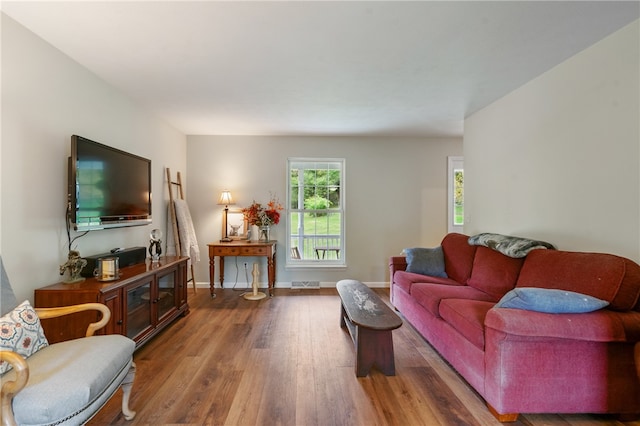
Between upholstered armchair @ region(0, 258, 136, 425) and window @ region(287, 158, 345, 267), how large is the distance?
10.8ft

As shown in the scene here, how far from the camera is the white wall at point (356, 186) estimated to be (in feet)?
15.8

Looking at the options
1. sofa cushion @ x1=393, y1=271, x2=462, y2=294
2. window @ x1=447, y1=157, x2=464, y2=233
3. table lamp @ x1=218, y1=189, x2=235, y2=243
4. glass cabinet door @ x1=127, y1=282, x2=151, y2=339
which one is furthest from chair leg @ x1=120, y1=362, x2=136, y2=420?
window @ x1=447, y1=157, x2=464, y2=233

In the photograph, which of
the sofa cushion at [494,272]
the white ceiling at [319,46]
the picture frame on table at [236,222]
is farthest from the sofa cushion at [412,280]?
the picture frame on table at [236,222]

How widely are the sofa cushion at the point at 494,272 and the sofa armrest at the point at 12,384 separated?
3091 mm

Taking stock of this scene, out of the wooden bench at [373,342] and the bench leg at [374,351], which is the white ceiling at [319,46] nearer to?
the wooden bench at [373,342]

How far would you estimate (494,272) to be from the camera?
9.16ft

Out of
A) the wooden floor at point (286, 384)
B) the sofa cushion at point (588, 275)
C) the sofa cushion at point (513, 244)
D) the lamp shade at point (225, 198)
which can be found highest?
the lamp shade at point (225, 198)

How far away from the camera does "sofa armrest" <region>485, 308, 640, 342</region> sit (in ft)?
5.45

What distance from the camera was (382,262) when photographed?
16.2ft

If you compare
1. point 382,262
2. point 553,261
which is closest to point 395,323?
point 553,261

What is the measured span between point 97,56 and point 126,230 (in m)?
1.66

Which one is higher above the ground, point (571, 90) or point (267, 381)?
point (571, 90)

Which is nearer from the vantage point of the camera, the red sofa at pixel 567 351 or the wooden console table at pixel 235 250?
the red sofa at pixel 567 351

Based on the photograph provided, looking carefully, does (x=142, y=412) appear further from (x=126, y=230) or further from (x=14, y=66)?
(x=14, y=66)
